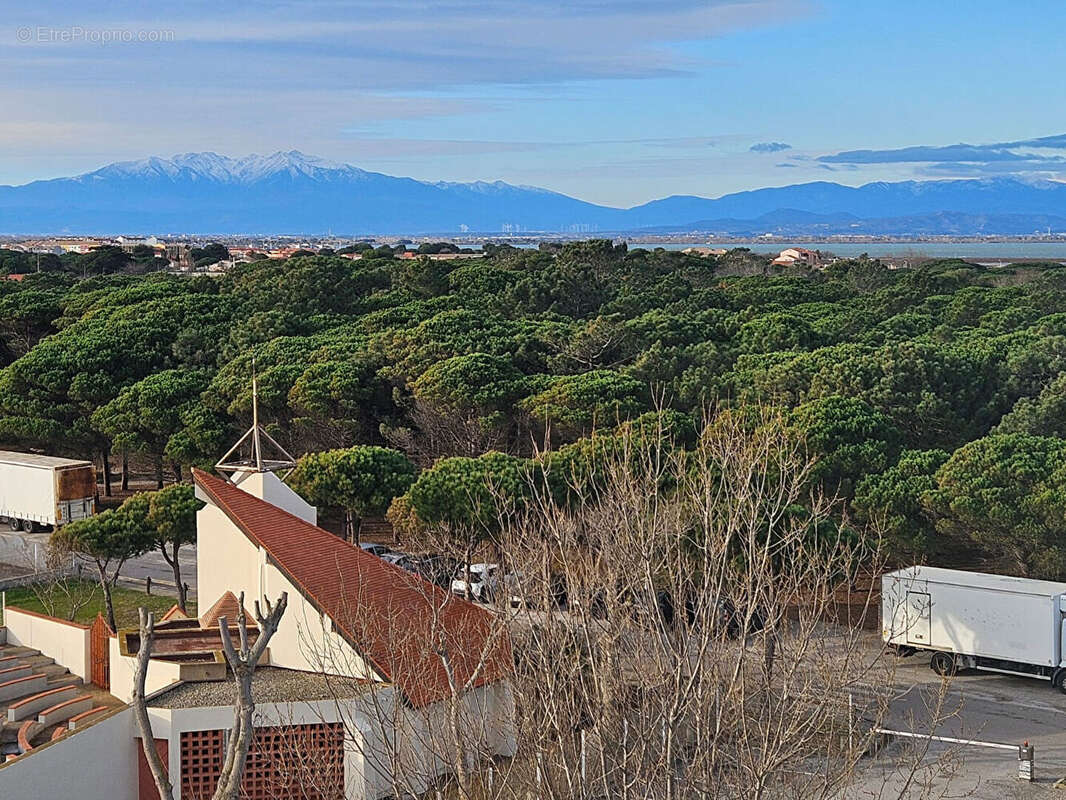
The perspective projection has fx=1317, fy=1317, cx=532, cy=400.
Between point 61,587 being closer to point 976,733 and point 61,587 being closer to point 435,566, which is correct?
point 435,566

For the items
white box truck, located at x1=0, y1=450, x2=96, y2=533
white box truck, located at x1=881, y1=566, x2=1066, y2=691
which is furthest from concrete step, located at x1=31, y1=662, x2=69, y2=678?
white box truck, located at x1=0, y1=450, x2=96, y2=533

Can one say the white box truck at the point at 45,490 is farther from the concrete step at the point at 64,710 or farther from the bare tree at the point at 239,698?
the bare tree at the point at 239,698

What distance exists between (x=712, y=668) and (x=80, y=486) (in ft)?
91.4

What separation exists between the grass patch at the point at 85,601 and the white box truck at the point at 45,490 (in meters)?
5.07

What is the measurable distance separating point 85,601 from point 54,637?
8267mm

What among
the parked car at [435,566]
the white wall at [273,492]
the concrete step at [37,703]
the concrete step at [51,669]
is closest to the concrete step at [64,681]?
the concrete step at [51,669]

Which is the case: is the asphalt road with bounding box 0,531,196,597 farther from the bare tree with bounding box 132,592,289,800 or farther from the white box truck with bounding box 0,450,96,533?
the bare tree with bounding box 132,592,289,800

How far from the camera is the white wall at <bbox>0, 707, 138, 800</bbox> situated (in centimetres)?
1502

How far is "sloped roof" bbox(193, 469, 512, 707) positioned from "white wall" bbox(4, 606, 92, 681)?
290 centimetres

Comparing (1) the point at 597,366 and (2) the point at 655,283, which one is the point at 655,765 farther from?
(2) the point at 655,283

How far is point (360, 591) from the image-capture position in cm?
1583

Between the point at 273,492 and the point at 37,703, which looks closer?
the point at 37,703

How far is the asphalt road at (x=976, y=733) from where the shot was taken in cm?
1755

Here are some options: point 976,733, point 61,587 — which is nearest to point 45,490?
point 61,587
